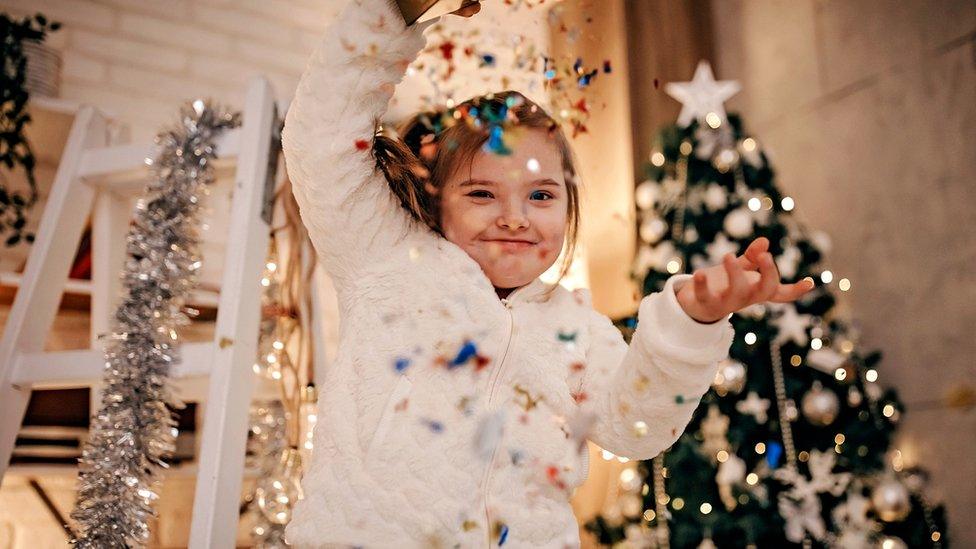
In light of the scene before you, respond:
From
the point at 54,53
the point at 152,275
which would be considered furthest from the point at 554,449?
the point at 54,53

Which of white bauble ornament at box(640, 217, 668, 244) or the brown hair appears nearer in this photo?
the brown hair

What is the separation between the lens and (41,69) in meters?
1.86

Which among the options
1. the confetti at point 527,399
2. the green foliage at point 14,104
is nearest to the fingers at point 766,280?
the confetti at point 527,399

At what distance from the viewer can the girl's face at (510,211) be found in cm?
102

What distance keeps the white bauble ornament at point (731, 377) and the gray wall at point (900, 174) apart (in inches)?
24.4

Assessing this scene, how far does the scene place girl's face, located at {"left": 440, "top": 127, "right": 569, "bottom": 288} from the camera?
1016mm

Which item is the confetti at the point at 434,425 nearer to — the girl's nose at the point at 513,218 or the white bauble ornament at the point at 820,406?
the girl's nose at the point at 513,218

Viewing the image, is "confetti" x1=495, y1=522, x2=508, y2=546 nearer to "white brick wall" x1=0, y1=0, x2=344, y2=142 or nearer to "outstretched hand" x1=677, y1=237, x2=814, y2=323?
"outstretched hand" x1=677, y1=237, x2=814, y2=323

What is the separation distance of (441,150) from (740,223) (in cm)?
125

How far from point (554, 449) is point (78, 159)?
1.10m

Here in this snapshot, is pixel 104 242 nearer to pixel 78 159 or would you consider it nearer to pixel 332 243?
pixel 78 159

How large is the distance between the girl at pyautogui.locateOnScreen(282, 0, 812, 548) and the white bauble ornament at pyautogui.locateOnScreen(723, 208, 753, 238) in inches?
44.0

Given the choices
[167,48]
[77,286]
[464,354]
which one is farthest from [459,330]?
[167,48]

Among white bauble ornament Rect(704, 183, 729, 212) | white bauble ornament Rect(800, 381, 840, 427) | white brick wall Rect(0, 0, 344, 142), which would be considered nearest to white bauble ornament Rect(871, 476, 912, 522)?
white bauble ornament Rect(800, 381, 840, 427)
